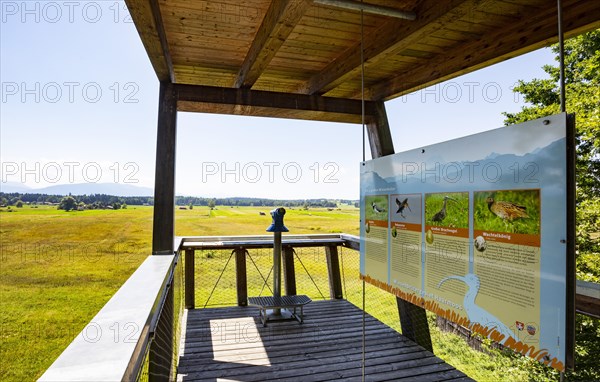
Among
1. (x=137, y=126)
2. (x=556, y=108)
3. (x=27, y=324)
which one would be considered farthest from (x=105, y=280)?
(x=556, y=108)

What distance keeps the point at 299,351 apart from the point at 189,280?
67.3 inches

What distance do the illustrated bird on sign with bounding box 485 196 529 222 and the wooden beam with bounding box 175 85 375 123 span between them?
1936mm

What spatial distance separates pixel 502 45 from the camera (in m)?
2.10

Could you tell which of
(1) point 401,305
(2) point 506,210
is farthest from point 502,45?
(1) point 401,305

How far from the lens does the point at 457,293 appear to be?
1669 millimetres

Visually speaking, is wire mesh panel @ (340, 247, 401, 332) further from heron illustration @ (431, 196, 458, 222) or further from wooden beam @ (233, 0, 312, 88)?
wooden beam @ (233, 0, 312, 88)

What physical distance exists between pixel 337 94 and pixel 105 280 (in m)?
24.3

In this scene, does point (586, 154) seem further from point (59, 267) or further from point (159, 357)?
point (59, 267)

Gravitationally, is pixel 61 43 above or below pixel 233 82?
above

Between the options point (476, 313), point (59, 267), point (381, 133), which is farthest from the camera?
point (59, 267)

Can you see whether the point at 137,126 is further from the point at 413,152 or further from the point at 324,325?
the point at 413,152

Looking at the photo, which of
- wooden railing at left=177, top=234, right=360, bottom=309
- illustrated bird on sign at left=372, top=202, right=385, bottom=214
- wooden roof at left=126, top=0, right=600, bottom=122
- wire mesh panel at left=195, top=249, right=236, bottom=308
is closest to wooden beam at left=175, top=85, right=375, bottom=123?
wooden roof at left=126, top=0, right=600, bottom=122

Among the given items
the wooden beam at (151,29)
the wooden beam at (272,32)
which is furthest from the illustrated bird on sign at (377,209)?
the wooden beam at (151,29)

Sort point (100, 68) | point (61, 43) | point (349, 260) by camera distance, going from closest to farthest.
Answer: point (349, 260) < point (61, 43) < point (100, 68)
